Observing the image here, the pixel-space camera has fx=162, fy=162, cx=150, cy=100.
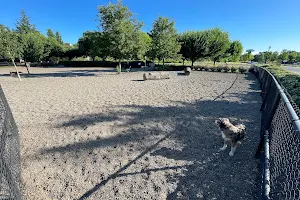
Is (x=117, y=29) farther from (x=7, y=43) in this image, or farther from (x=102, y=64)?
(x=102, y=64)

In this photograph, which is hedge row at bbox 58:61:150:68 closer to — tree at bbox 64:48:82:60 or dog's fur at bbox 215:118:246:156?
tree at bbox 64:48:82:60

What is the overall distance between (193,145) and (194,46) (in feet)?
77.3

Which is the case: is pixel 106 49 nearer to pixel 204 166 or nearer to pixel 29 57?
pixel 204 166

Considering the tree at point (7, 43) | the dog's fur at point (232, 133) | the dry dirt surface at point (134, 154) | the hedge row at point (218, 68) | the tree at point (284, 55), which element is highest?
the tree at point (284, 55)

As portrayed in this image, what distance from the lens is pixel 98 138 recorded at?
13.5ft

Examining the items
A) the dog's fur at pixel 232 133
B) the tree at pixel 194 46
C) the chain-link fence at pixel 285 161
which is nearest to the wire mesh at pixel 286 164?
the chain-link fence at pixel 285 161

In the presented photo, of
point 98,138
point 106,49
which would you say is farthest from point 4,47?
point 98,138

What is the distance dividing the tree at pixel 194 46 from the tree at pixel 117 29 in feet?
36.4

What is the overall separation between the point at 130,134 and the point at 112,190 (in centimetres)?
180

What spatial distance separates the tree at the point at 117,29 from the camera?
15.9 metres

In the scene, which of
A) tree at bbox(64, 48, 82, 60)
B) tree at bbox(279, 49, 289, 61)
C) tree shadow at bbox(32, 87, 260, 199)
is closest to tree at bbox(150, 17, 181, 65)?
tree shadow at bbox(32, 87, 260, 199)

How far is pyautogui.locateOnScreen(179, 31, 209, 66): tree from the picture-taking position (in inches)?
958

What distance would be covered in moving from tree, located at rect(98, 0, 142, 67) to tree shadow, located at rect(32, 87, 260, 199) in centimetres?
1149

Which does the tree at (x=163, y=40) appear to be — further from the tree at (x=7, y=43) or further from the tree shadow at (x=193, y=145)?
the tree shadow at (x=193, y=145)
